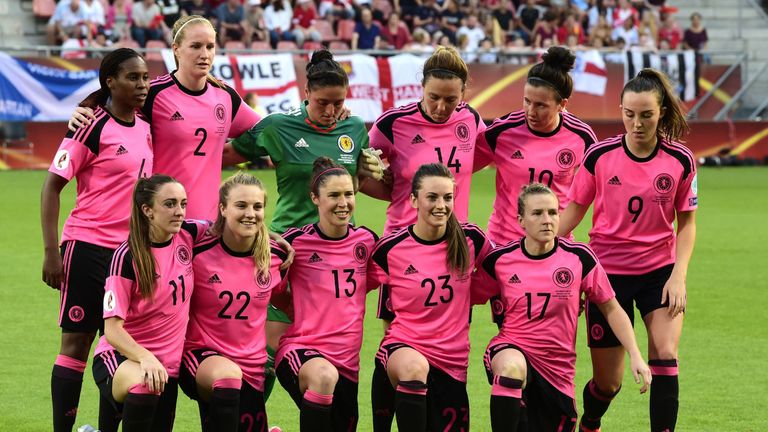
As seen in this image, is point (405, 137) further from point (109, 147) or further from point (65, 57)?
point (65, 57)

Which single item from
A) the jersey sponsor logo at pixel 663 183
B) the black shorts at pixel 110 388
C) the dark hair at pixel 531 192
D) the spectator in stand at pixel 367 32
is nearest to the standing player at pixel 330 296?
the black shorts at pixel 110 388

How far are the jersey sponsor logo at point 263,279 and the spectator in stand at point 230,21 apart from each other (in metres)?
17.5

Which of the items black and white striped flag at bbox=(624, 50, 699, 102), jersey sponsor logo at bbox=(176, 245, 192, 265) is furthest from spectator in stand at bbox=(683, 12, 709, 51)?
jersey sponsor logo at bbox=(176, 245, 192, 265)

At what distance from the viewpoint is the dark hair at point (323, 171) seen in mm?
6113

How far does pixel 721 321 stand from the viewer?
10.1 meters

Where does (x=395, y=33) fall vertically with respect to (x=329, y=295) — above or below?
below

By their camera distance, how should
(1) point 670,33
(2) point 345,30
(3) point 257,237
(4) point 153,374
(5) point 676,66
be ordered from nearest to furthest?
(4) point 153,374 → (3) point 257,237 → (2) point 345,30 → (5) point 676,66 → (1) point 670,33

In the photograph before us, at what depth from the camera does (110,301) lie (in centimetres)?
560

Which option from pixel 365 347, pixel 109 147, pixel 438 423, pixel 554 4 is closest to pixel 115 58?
pixel 109 147

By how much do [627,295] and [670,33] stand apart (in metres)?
22.3

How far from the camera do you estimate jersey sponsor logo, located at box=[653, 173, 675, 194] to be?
6.34 meters

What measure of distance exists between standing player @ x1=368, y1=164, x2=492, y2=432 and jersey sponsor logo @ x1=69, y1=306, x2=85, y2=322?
5.07 ft

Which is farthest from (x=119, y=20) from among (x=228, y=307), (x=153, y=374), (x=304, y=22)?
(x=153, y=374)

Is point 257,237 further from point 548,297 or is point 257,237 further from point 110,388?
point 548,297
